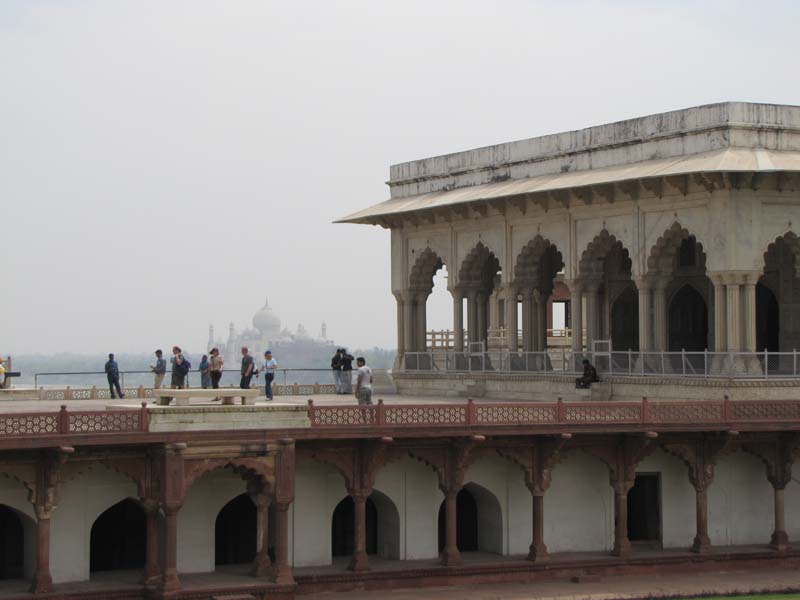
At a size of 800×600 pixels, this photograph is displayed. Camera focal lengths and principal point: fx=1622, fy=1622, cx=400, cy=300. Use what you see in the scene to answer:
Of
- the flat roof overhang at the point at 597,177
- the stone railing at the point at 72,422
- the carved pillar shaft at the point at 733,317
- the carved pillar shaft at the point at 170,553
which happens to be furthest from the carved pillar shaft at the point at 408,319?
the stone railing at the point at 72,422

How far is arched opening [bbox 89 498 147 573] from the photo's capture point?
24.6 m

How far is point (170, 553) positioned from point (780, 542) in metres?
10.7

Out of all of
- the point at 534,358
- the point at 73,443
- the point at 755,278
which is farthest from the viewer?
the point at 534,358

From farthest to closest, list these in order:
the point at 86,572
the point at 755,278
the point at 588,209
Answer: the point at 588,209, the point at 755,278, the point at 86,572

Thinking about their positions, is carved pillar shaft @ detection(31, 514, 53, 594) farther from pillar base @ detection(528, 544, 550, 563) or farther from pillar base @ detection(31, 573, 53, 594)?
pillar base @ detection(528, 544, 550, 563)

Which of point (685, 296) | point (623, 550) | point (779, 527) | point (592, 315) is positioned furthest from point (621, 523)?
point (685, 296)

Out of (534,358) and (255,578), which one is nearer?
(255,578)

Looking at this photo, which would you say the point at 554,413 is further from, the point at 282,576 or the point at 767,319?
the point at 767,319

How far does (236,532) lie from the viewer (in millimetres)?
25469

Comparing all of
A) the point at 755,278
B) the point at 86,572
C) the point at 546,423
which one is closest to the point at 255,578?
the point at 86,572

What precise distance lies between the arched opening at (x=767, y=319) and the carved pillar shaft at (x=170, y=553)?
594 inches

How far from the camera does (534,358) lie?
3466 centimetres

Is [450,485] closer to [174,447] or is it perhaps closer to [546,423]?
[546,423]

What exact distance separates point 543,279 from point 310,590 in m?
15.0
